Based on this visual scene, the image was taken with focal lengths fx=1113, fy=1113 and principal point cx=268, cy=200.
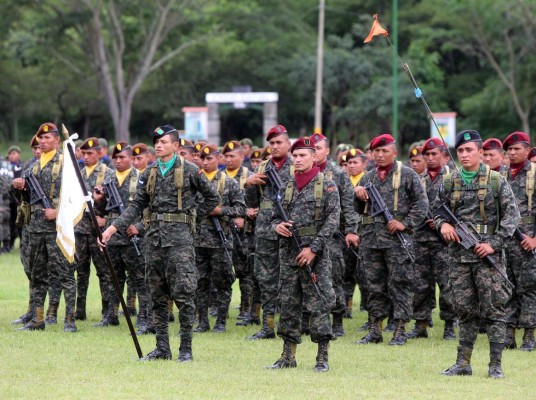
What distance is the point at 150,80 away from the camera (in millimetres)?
59562

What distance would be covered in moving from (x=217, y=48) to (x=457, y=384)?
50.2m

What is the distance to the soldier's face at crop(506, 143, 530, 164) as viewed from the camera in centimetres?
1251

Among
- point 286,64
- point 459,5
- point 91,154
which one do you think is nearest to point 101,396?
point 91,154

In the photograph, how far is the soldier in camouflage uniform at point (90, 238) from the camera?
46.9 ft

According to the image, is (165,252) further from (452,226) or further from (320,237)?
(452,226)

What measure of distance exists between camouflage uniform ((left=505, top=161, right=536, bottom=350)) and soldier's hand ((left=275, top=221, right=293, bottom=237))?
10.6 feet

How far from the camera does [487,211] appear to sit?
10.7 meters

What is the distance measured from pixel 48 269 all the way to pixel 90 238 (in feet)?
2.90

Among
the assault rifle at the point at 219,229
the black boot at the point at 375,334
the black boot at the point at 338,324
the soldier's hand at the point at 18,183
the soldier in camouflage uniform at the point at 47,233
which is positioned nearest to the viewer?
the black boot at the point at 375,334

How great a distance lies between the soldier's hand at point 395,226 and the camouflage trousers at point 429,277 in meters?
1.21

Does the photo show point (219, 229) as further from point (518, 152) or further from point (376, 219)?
point (518, 152)

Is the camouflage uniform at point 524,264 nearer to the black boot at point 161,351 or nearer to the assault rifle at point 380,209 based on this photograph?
the assault rifle at point 380,209

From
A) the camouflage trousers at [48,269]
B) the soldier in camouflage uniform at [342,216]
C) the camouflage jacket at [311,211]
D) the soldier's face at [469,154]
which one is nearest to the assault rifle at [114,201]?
the camouflage trousers at [48,269]

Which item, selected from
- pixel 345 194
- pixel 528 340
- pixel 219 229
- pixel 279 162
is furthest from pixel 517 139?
pixel 219 229
